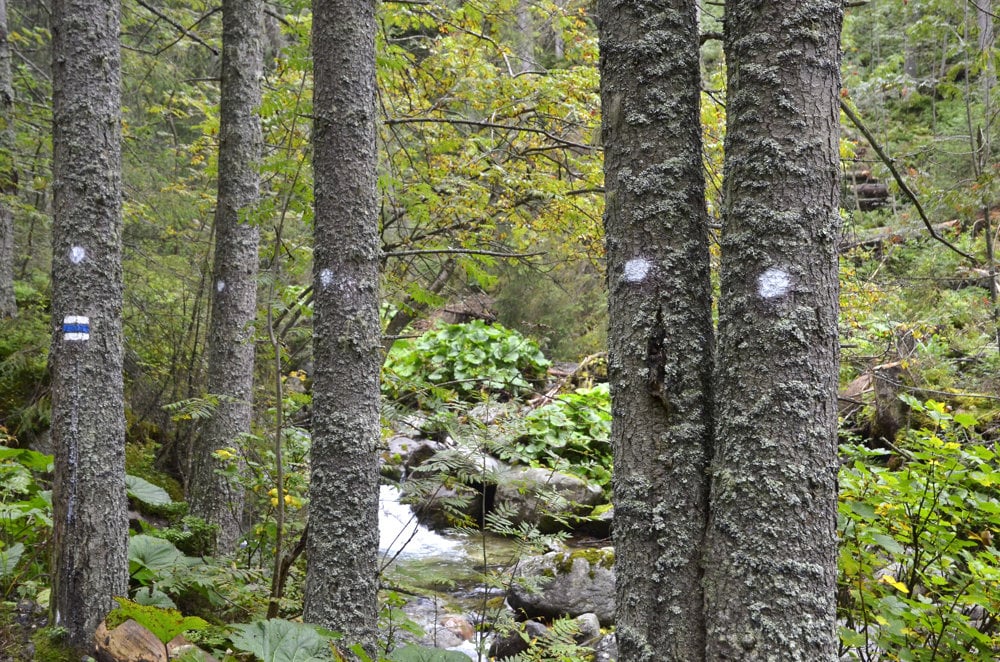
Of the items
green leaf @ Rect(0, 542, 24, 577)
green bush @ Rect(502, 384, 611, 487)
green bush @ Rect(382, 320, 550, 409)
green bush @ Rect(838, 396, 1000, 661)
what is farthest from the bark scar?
green bush @ Rect(382, 320, 550, 409)

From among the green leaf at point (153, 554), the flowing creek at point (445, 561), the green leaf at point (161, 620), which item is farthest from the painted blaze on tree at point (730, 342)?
the flowing creek at point (445, 561)

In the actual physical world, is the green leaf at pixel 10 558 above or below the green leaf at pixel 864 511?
below

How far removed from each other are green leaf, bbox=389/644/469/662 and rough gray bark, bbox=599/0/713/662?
36.3 inches

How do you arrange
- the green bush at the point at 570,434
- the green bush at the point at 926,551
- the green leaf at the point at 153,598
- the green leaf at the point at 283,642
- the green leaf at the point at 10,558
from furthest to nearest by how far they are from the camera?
1. the green bush at the point at 570,434
2. the green leaf at the point at 10,558
3. the green leaf at the point at 153,598
4. the green bush at the point at 926,551
5. the green leaf at the point at 283,642

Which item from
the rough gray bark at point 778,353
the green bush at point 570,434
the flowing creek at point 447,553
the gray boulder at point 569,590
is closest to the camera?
the rough gray bark at point 778,353

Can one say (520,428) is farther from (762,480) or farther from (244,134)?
(244,134)

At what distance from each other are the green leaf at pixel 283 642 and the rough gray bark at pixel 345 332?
1.28ft

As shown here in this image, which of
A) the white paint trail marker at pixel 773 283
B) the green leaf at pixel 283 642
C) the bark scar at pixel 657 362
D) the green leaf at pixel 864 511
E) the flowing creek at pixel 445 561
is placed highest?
the white paint trail marker at pixel 773 283

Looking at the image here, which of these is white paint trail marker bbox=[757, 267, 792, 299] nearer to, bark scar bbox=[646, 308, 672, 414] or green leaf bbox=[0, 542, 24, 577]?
bark scar bbox=[646, 308, 672, 414]

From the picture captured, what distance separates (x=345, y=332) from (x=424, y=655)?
127cm

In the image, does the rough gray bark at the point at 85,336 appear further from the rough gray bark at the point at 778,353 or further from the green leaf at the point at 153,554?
the rough gray bark at the point at 778,353

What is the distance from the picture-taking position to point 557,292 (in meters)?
11.5

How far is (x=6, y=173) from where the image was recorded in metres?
6.39

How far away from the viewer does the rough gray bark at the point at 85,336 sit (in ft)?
10.6
